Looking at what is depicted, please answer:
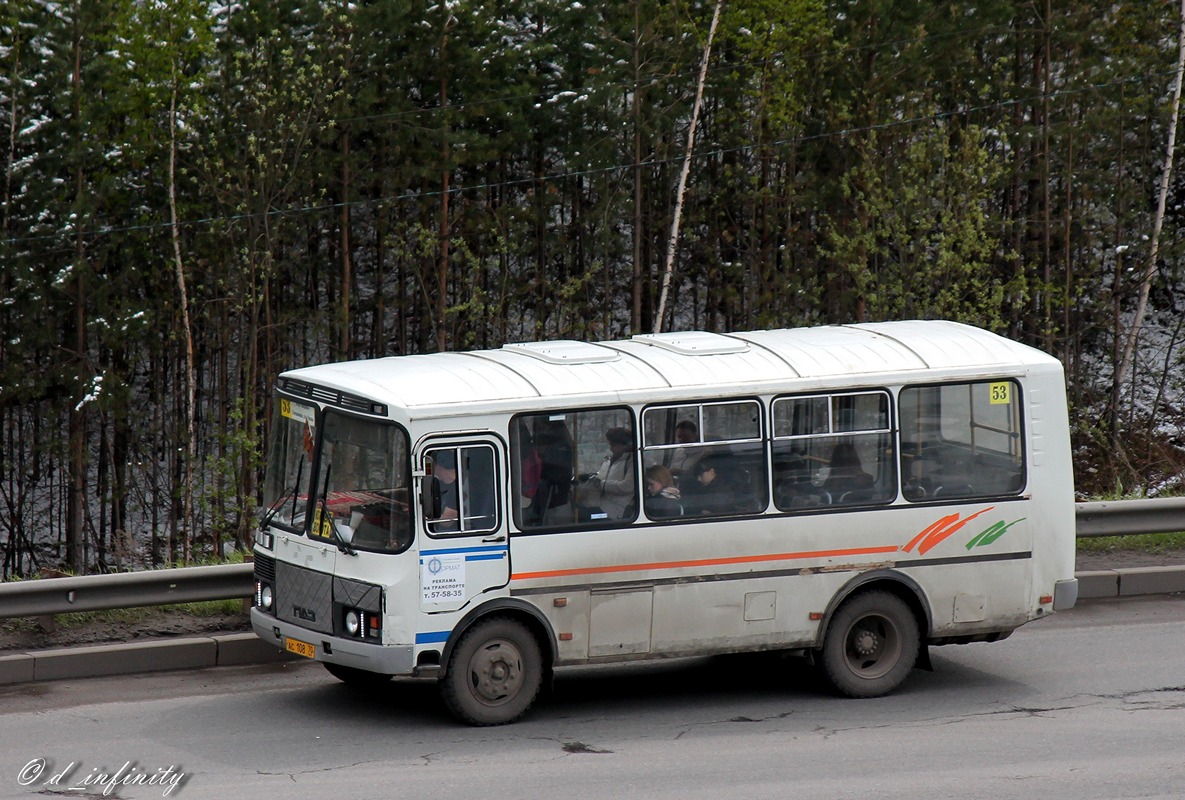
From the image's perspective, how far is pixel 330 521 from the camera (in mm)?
9867

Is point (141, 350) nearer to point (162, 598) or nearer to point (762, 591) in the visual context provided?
point (162, 598)

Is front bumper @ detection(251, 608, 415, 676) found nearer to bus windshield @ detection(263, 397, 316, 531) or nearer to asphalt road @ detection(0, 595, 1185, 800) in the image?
asphalt road @ detection(0, 595, 1185, 800)

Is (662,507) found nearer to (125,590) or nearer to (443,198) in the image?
(125,590)

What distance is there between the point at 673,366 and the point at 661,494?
914 mm

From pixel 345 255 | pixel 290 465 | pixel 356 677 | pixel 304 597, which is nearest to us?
pixel 304 597

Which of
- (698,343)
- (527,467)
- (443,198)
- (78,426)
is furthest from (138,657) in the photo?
(78,426)

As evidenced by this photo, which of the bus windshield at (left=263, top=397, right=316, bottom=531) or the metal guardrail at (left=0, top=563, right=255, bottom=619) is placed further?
the metal guardrail at (left=0, top=563, right=255, bottom=619)

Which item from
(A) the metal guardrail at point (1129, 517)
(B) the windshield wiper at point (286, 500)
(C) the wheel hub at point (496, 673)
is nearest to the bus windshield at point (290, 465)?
(B) the windshield wiper at point (286, 500)

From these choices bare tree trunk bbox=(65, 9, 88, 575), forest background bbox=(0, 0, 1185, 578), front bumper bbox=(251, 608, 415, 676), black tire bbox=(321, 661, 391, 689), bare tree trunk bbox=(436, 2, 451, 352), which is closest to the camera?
front bumper bbox=(251, 608, 415, 676)

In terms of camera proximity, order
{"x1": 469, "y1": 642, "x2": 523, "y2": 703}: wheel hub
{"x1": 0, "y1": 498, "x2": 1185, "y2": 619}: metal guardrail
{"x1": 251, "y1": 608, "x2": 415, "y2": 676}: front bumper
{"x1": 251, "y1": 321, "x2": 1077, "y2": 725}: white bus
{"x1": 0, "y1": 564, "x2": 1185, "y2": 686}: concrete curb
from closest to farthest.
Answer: {"x1": 251, "y1": 608, "x2": 415, "y2": 676}: front bumper
{"x1": 251, "y1": 321, "x2": 1077, "y2": 725}: white bus
{"x1": 469, "y1": 642, "x2": 523, "y2": 703}: wheel hub
{"x1": 0, "y1": 564, "x2": 1185, "y2": 686}: concrete curb
{"x1": 0, "y1": 498, "x2": 1185, "y2": 619}: metal guardrail

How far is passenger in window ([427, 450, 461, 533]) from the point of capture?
9.59m

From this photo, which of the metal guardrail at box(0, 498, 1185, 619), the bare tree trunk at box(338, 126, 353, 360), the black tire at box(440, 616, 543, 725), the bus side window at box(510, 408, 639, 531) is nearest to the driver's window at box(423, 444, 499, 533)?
the bus side window at box(510, 408, 639, 531)

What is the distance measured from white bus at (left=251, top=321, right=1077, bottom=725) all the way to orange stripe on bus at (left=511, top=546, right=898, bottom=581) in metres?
0.02

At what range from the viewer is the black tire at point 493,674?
31.8ft
